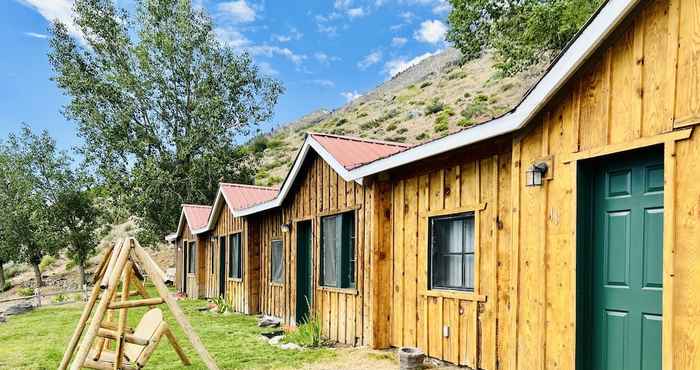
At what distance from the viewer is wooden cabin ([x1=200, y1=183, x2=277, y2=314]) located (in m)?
12.8

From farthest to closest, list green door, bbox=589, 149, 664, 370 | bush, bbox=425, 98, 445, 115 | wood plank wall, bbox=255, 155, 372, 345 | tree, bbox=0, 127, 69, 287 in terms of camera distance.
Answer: bush, bbox=425, 98, 445, 115
tree, bbox=0, 127, 69, 287
wood plank wall, bbox=255, 155, 372, 345
green door, bbox=589, 149, 664, 370

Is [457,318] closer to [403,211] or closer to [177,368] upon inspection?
[403,211]

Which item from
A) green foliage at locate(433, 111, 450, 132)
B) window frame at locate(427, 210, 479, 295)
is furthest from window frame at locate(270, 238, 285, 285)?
green foliage at locate(433, 111, 450, 132)

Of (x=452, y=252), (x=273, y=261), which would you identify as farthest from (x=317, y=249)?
(x=452, y=252)

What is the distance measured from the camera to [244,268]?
13039 mm

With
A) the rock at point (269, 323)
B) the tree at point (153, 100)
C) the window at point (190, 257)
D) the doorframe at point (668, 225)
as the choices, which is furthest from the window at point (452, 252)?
the tree at point (153, 100)

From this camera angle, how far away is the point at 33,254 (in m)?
24.8

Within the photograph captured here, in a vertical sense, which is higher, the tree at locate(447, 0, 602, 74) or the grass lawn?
the tree at locate(447, 0, 602, 74)

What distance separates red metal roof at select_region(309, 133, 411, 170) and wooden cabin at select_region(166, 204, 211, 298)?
9848mm

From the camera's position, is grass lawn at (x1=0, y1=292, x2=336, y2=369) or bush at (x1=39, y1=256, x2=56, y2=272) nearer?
grass lawn at (x1=0, y1=292, x2=336, y2=369)

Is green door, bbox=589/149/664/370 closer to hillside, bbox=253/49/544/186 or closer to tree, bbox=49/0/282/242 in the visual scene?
tree, bbox=49/0/282/242

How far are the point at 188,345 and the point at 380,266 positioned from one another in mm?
3856

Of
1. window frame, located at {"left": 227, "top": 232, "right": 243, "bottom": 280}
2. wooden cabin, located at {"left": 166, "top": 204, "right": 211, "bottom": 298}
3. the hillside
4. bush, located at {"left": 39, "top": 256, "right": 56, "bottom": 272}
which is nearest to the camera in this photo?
window frame, located at {"left": 227, "top": 232, "right": 243, "bottom": 280}

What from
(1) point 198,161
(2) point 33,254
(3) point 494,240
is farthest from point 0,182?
(3) point 494,240
